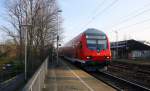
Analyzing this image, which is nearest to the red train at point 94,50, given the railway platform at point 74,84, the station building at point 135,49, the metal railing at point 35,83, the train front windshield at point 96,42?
the train front windshield at point 96,42

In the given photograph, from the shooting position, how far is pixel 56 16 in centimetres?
4381

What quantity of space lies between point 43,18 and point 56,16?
3650 millimetres

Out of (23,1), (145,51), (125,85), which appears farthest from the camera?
(145,51)

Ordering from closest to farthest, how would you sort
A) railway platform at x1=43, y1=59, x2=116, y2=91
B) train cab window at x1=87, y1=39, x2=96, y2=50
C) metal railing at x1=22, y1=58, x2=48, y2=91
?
metal railing at x1=22, y1=58, x2=48, y2=91 → railway platform at x1=43, y1=59, x2=116, y2=91 → train cab window at x1=87, y1=39, x2=96, y2=50

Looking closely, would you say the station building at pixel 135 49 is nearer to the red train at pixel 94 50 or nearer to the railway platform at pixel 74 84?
the red train at pixel 94 50

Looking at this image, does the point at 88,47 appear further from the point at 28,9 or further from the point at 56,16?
the point at 56,16

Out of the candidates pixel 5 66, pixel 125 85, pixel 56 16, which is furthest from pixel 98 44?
pixel 5 66

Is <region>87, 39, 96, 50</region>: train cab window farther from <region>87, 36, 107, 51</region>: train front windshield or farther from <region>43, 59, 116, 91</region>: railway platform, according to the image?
→ <region>43, 59, 116, 91</region>: railway platform

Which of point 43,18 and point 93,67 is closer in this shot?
point 93,67

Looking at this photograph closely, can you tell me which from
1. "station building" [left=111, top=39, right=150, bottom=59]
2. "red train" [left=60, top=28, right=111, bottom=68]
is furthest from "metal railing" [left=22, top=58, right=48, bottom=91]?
"station building" [left=111, top=39, right=150, bottom=59]

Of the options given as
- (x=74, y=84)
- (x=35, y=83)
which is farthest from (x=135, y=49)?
(x=35, y=83)

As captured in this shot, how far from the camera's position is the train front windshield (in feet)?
89.4

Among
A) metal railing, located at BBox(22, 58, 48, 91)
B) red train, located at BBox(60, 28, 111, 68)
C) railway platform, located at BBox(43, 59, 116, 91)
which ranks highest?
red train, located at BBox(60, 28, 111, 68)

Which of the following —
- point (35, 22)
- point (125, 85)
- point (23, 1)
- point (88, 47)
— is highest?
point (23, 1)
